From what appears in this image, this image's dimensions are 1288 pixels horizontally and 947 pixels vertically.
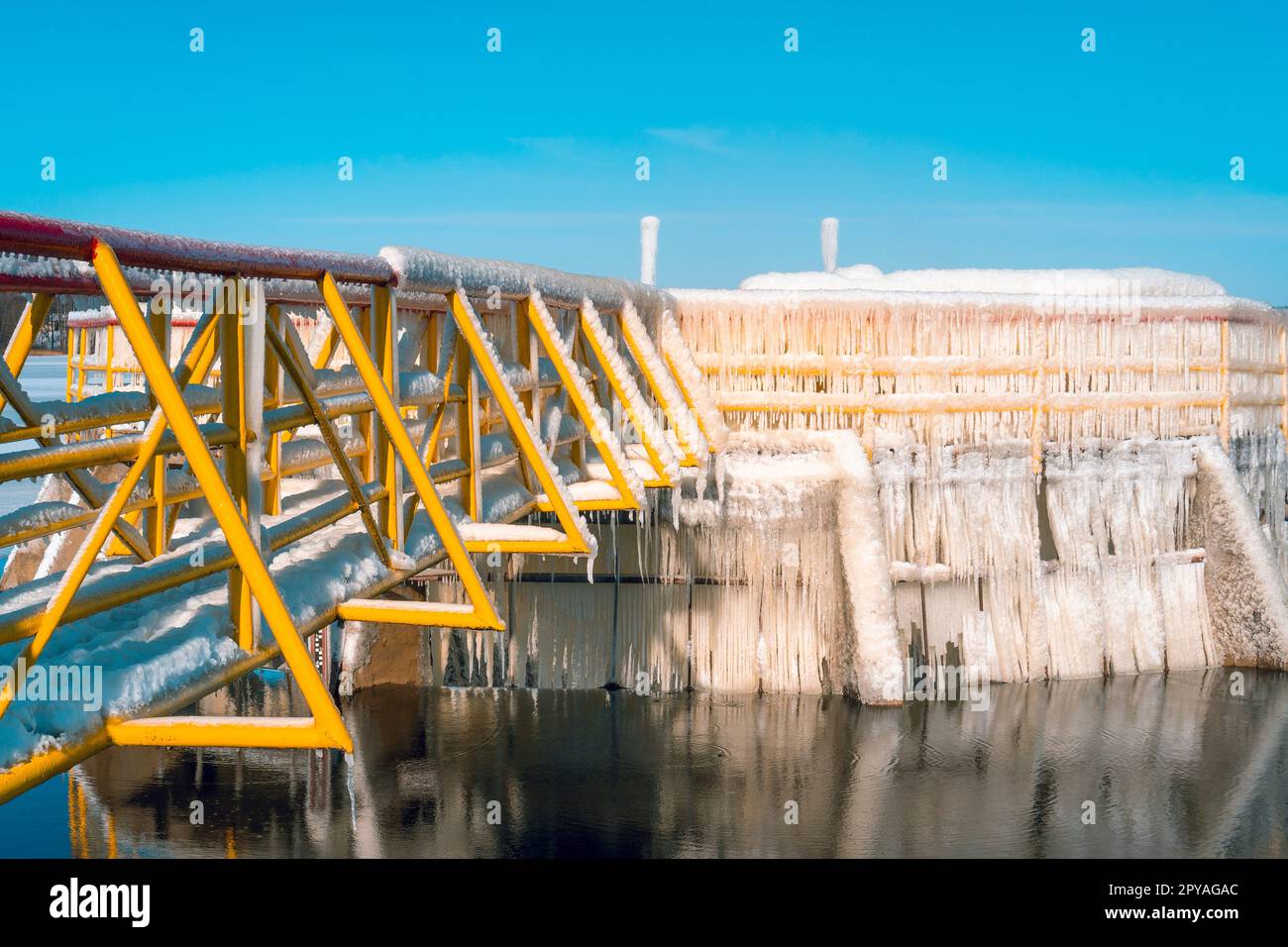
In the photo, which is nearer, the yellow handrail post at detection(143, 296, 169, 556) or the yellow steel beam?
the yellow handrail post at detection(143, 296, 169, 556)

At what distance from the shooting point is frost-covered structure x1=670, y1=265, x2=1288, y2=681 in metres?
14.5

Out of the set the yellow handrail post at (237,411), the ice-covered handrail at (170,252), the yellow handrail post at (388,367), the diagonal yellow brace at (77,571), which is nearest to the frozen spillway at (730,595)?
the yellow handrail post at (388,367)

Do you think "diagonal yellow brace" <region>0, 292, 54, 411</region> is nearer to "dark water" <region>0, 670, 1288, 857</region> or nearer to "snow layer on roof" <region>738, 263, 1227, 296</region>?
"dark water" <region>0, 670, 1288, 857</region>

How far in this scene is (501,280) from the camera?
7.45m

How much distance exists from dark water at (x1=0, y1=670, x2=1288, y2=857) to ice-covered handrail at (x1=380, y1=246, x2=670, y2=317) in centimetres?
470

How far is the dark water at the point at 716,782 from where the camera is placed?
36.6 ft

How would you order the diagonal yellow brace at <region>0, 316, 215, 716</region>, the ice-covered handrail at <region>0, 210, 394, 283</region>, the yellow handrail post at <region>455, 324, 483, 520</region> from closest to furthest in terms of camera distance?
the ice-covered handrail at <region>0, 210, 394, 283</region>, the diagonal yellow brace at <region>0, 316, 215, 716</region>, the yellow handrail post at <region>455, 324, 483, 520</region>

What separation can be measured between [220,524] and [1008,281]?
15330 millimetres

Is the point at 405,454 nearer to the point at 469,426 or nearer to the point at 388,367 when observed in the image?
the point at 388,367

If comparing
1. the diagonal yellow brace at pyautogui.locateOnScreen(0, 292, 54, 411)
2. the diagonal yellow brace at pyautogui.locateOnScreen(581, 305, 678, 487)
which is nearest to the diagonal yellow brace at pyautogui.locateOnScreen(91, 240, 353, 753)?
the diagonal yellow brace at pyautogui.locateOnScreen(0, 292, 54, 411)
